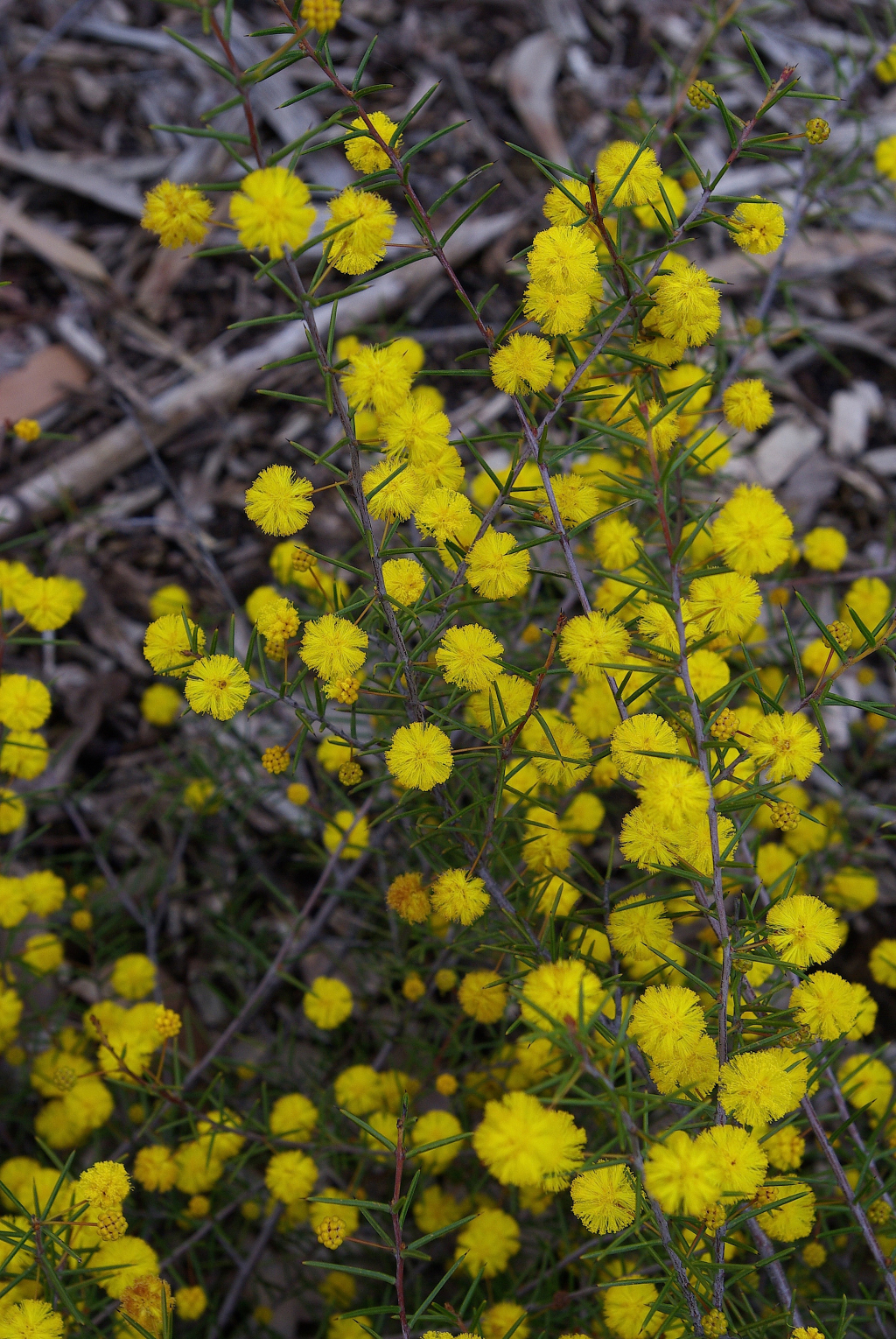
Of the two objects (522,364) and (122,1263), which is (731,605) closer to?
(522,364)

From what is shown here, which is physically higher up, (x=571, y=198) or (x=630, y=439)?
(x=571, y=198)

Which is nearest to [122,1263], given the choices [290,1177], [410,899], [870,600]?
[290,1177]

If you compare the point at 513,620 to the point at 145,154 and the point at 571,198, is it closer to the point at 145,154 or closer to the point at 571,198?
the point at 571,198

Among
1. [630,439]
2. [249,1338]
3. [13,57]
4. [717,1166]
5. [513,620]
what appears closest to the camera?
[717,1166]

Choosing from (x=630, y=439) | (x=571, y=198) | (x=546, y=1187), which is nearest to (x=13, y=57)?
(x=571, y=198)

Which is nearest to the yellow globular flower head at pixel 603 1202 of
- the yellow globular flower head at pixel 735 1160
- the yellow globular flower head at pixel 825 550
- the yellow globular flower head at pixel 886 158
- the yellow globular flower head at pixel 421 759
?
the yellow globular flower head at pixel 735 1160

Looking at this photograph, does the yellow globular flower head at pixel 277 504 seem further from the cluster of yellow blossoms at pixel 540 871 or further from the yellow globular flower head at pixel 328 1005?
the yellow globular flower head at pixel 328 1005

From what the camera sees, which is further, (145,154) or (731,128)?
(145,154)

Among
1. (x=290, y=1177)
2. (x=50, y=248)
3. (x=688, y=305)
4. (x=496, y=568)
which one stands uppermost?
(x=50, y=248)
